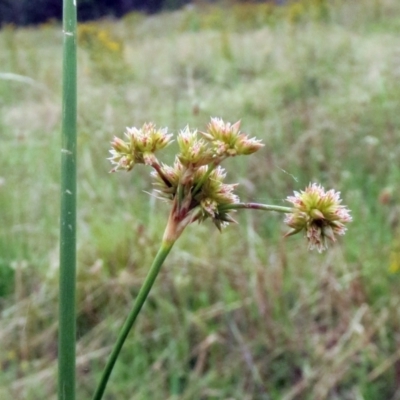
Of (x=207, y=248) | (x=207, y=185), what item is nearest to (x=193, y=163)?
(x=207, y=185)

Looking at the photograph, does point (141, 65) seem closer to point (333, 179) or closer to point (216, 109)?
point (216, 109)

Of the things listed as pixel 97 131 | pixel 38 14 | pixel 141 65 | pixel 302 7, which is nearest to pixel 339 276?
pixel 97 131

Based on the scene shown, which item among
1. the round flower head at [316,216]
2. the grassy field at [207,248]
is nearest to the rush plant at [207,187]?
the round flower head at [316,216]

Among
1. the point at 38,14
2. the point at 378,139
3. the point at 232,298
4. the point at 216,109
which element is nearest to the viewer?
the point at 232,298

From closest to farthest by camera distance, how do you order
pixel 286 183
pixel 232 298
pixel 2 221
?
pixel 232 298 → pixel 2 221 → pixel 286 183

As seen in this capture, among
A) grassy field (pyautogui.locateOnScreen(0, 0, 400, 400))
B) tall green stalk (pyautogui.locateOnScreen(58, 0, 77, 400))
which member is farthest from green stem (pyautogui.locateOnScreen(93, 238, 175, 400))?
grassy field (pyautogui.locateOnScreen(0, 0, 400, 400))

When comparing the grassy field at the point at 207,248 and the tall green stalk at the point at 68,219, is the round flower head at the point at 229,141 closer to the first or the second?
the tall green stalk at the point at 68,219

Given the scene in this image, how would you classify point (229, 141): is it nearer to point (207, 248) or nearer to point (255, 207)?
point (255, 207)

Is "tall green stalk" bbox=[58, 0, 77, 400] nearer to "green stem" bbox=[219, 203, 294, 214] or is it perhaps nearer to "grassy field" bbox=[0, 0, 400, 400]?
"green stem" bbox=[219, 203, 294, 214]
